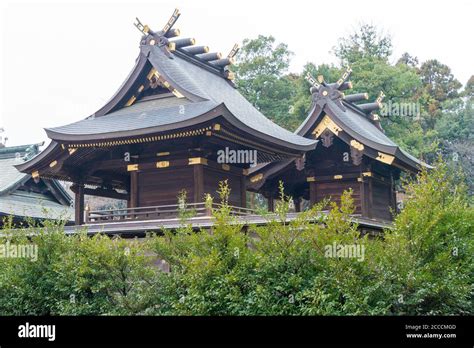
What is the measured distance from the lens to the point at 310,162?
29672 millimetres

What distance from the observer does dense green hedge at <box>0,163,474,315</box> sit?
14.4m

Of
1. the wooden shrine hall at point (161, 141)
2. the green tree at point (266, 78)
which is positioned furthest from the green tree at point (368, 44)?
the wooden shrine hall at point (161, 141)

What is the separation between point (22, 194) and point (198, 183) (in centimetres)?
1353

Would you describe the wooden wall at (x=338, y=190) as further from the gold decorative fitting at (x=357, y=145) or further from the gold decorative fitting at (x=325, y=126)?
the gold decorative fitting at (x=325, y=126)

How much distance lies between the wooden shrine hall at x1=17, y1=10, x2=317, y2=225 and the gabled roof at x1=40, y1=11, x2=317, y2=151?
0.12 ft

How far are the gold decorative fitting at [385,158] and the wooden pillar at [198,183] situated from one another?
8331 millimetres

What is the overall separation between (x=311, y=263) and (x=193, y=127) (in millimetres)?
7872

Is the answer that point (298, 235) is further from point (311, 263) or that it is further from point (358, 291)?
point (358, 291)

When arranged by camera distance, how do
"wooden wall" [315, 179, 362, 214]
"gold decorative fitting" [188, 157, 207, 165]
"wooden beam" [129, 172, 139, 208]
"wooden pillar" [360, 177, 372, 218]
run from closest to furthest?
"gold decorative fitting" [188, 157, 207, 165] → "wooden beam" [129, 172, 139, 208] → "wooden pillar" [360, 177, 372, 218] → "wooden wall" [315, 179, 362, 214]

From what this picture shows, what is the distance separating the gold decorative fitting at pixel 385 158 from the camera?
27219 millimetres

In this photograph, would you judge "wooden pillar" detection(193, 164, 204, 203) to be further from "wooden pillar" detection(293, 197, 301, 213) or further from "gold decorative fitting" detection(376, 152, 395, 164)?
"wooden pillar" detection(293, 197, 301, 213)

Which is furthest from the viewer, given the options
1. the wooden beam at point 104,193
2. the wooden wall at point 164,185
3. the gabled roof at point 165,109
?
the wooden beam at point 104,193

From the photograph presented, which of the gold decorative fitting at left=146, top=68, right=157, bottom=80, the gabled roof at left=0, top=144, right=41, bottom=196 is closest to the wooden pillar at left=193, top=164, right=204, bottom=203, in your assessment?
the gold decorative fitting at left=146, top=68, right=157, bottom=80
